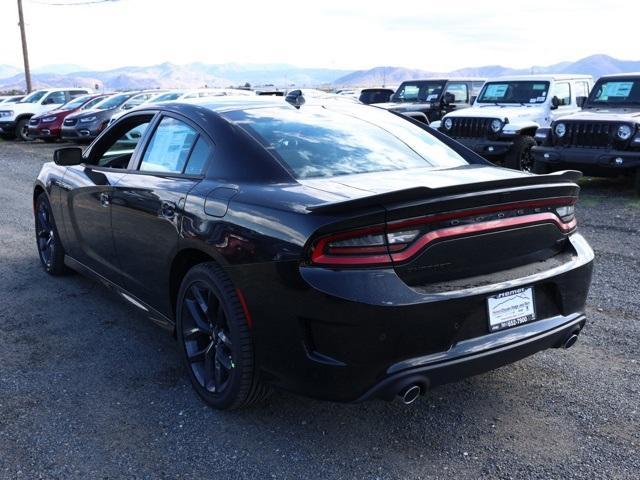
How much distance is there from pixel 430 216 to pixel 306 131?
3.97ft

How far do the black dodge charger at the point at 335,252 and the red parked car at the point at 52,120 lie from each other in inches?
745

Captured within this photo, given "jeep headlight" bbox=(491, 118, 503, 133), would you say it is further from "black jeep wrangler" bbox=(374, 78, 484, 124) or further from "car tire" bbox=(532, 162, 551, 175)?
"black jeep wrangler" bbox=(374, 78, 484, 124)

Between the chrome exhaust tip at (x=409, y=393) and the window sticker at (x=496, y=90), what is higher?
the window sticker at (x=496, y=90)

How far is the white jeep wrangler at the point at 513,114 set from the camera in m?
11.3

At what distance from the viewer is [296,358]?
2809 millimetres

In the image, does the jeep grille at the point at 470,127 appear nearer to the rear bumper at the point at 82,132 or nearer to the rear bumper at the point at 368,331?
the rear bumper at the point at 368,331

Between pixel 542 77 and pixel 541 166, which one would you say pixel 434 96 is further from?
pixel 541 166

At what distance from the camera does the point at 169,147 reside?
154 inches

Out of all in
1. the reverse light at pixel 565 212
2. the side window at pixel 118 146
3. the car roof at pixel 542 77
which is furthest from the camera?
the car roof at pixel 542 77

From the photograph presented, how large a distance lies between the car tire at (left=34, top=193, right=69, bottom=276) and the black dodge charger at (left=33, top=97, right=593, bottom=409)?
5.40ft

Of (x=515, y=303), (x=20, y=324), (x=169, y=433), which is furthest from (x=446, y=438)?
(x=20, y=324)

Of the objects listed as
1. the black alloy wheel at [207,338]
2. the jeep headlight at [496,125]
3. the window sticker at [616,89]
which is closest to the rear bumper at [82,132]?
the jeep headlight at [496,125]

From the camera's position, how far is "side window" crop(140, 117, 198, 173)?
3758 millimetres

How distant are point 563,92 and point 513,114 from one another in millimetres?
1557
